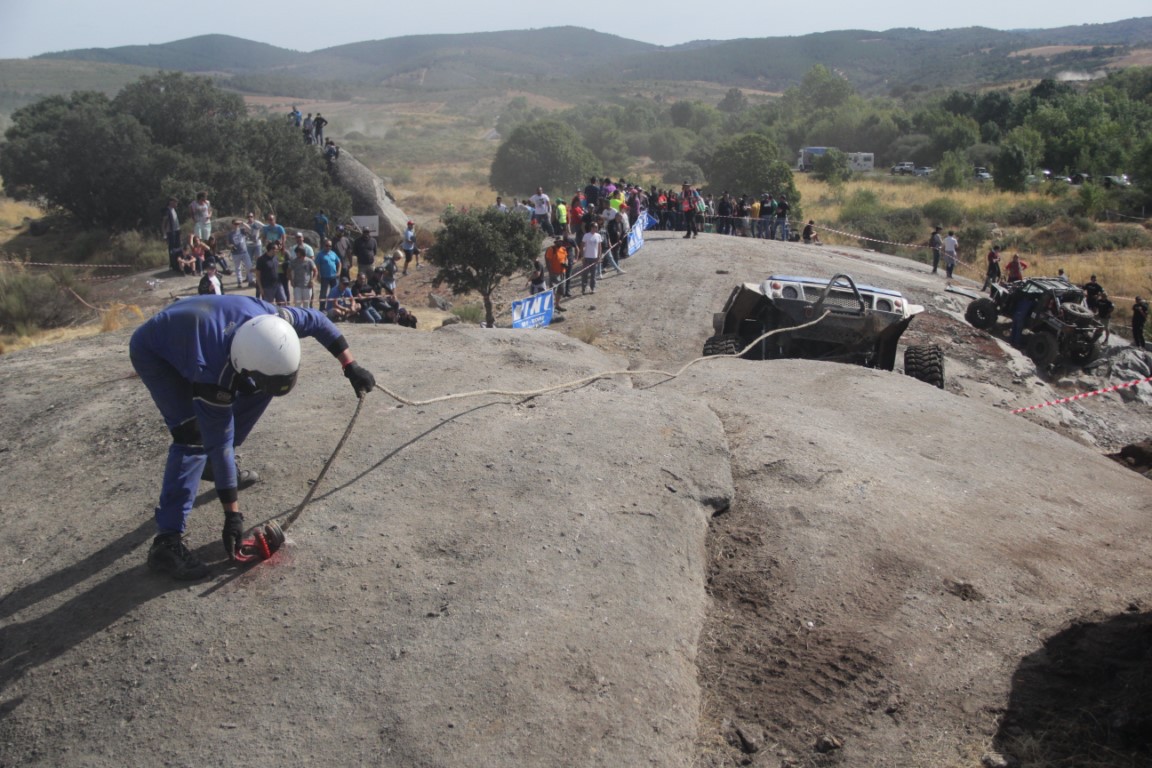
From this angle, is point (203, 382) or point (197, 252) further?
point (197, 252)

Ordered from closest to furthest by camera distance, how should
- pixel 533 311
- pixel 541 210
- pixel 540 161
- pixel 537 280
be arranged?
pixel 533 311, pixel 537 280, pixel 541 210, pixel 540 161

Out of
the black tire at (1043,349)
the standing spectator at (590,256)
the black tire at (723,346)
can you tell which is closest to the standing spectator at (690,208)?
the standing spectator at (590,256)

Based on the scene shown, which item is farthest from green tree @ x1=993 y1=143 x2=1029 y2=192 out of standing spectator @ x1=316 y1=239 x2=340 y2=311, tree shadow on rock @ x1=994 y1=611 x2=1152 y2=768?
tree shadow on rock @ x1=994 y1=611 x2=1152 y2=768

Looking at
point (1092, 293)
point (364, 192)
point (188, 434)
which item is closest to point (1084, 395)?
point (1092, 293)

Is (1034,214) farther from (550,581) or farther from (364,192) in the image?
(550,581)

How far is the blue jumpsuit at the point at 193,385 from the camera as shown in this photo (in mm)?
5285

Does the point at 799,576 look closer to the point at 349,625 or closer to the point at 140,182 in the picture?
the point at 349,625

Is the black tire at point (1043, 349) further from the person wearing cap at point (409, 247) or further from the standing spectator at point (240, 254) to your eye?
the standing spectator at point (240, 254)

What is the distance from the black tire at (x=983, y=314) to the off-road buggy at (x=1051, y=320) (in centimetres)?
2

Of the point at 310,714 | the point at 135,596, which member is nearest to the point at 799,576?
the point at 310,714

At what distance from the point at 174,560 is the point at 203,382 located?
42.2 inches

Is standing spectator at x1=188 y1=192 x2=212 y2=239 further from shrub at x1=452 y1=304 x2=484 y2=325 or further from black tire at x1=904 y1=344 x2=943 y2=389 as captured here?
black tire at x1=904 y1=344 x2=943 y2=389

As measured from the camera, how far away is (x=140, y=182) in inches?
1116

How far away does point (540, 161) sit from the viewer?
6406cm
